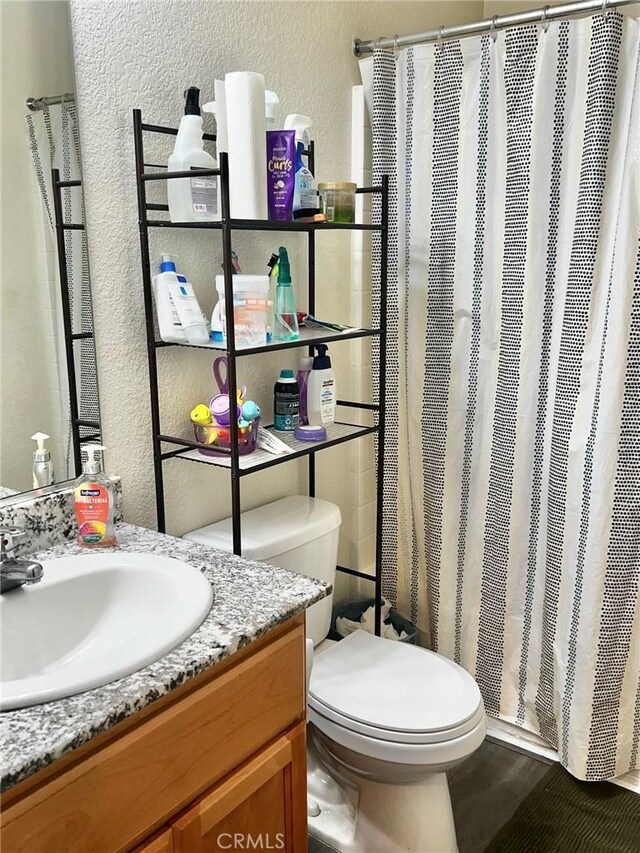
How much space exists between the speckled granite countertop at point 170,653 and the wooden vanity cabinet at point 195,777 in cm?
4

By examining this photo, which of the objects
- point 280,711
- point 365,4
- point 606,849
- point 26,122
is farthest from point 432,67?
point 606,849

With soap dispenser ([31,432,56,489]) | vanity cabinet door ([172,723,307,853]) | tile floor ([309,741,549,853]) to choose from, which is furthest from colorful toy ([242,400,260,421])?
tile floor ([309,741,549,853])

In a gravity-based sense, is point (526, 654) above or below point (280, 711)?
below

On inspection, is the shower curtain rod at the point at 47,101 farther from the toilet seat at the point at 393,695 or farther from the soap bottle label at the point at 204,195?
the toilet seat at the point at 393,695

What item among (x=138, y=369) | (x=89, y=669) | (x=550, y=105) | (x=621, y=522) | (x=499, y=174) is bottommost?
(x=621, y=522)

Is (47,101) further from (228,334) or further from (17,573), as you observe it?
(17,573)

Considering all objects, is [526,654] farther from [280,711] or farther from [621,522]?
[280,711]

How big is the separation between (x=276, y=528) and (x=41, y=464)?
1.88ft

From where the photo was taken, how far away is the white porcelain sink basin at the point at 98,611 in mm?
1142

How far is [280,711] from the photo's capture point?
1.24 meters

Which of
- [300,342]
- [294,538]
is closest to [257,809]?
[294,538]

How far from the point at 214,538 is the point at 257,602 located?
501 mm

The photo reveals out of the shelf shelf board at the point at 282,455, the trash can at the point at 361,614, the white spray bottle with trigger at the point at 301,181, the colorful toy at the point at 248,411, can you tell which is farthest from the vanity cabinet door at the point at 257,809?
the white spray bottle with trigger at the point at 301,181

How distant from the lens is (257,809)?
122 cm
